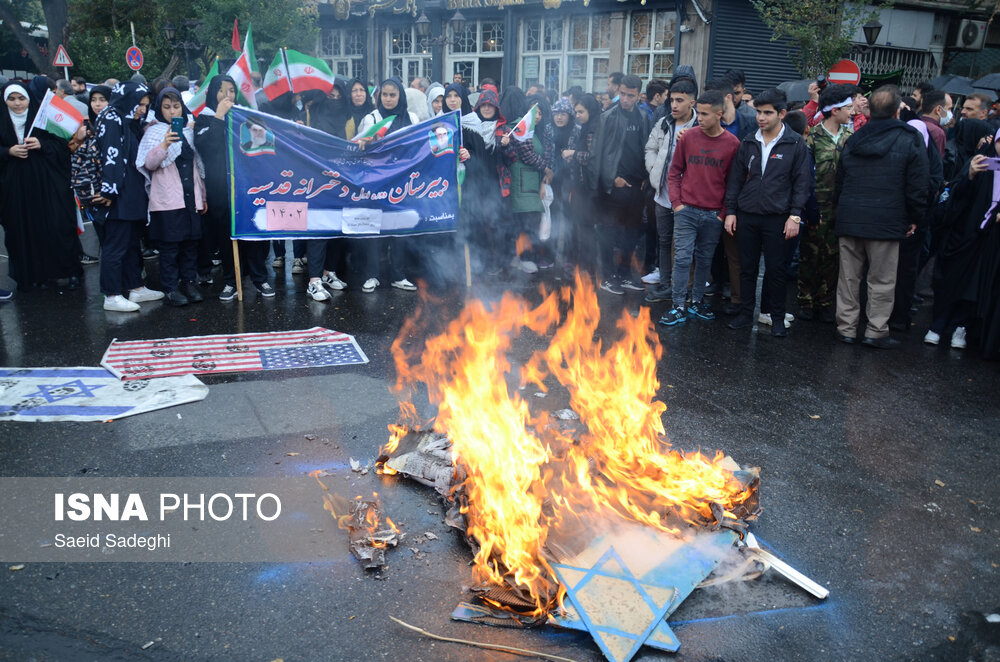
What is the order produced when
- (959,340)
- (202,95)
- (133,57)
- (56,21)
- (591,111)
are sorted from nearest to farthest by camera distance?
(959,340)
(202,95)
(591,111)
(133,57)
(56,21)

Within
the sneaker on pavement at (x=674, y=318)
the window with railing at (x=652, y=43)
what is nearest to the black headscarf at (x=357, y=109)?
the sneaker on pavement at (x=674, y=318)

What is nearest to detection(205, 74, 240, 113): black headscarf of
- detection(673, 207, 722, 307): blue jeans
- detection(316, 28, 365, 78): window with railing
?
detection(673, 207, 722, 307): blue jeans

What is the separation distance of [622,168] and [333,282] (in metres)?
3.59

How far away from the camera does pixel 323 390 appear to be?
5.88m

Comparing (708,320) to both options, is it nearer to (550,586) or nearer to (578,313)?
(578,313)

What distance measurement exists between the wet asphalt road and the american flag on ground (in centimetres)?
23

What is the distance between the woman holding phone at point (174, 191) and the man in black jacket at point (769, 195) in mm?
5384

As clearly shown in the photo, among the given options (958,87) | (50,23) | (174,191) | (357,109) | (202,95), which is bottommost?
(174,191)

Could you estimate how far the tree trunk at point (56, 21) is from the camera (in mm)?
26781

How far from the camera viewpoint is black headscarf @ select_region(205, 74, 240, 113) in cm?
812

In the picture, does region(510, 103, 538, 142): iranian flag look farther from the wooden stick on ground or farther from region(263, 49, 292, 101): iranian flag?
the wooden stick on ground

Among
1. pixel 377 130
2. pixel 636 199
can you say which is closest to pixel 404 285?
pixel 377 130

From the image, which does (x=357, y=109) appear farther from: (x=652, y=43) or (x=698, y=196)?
(x=652, y=43)

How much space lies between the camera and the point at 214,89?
812 cm
